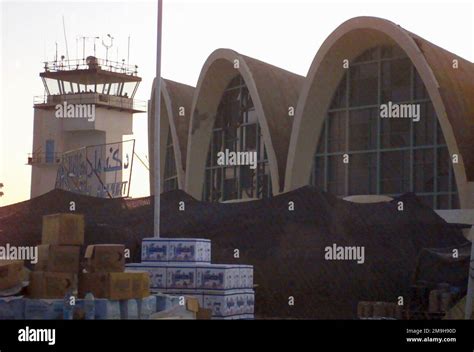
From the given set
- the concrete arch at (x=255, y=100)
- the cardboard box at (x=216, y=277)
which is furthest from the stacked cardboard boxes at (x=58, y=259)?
the concrete arch at (x=255, y=100)

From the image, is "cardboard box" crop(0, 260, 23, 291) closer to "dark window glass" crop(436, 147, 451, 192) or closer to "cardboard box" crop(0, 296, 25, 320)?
"cardboard box" crop(0, 296, 25, 320)

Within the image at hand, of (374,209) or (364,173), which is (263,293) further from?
(364,173)

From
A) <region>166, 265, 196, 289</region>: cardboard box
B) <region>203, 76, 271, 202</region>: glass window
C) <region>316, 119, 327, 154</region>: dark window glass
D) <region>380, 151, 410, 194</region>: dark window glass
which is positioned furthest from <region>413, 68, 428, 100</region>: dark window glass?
<region>166, 265, 196, 289</region>: cardboard box

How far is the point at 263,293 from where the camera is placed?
1350 cm

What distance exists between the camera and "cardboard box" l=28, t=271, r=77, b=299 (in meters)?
8.58

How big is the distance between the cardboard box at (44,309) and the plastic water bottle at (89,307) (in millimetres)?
247

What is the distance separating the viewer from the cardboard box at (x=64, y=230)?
8.95 m

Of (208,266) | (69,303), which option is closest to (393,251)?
(208,266)

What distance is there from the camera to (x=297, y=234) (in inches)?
559

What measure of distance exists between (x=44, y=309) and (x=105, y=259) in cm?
85

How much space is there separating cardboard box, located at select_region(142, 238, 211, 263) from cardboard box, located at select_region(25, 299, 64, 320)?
7.78 ft

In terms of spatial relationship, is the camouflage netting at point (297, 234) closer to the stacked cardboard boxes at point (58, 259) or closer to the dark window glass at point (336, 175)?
the stacked cardboard boxes at point (58, 259)

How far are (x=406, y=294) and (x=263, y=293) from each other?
2.23m

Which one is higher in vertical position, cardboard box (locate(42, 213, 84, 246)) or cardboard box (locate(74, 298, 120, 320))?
cardboard box (locate(42, 213, 84, 246))
